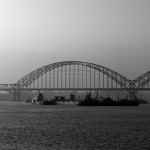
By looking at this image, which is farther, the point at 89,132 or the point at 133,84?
the point at 133,84

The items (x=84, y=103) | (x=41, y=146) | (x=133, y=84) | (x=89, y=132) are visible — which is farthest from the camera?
(x=133, y=84)

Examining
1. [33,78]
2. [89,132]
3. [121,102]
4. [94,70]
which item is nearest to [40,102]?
[33,78]

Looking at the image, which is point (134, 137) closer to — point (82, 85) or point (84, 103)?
point (84, 103)

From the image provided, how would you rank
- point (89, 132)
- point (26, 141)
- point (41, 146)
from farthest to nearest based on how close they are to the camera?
point (89, 132), point (26, 141), point (41, 146)

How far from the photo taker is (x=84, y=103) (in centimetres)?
14725

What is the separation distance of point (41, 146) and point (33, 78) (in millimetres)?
141729

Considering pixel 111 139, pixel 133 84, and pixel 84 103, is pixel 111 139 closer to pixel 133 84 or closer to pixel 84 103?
pixel 84 103

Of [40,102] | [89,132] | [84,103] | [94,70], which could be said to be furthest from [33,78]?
[89,132]

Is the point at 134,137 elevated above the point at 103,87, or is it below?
below

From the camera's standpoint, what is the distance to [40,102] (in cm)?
17300

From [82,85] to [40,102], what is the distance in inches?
659

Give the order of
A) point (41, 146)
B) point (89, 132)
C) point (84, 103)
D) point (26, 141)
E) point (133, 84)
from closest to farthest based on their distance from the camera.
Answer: point (41, 146) < point (26, 141) < point (89, 132) < point (84, 103) < point (133, 84)

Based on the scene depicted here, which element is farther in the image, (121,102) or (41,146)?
(121,102)

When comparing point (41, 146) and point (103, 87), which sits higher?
point (103, 87)
